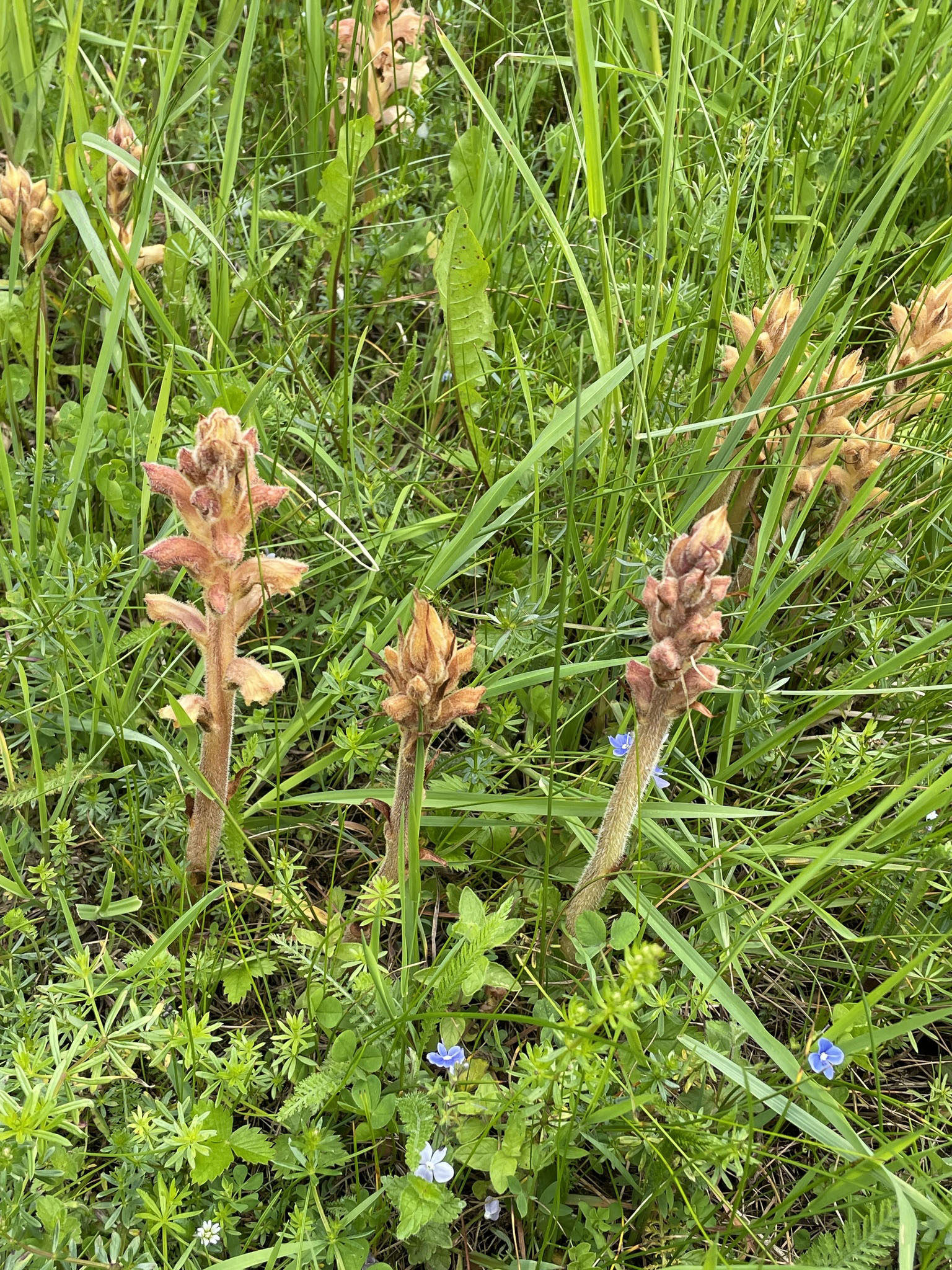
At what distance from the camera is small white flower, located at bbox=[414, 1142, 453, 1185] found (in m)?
1.76

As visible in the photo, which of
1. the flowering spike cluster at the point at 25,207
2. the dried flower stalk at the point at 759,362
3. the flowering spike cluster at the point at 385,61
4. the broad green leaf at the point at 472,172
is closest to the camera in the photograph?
the dried flower stalk at the point at 759,362

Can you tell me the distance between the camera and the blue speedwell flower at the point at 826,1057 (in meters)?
1.84

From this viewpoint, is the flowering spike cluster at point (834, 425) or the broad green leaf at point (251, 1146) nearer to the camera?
the broad green leaf at point (251, 1146)

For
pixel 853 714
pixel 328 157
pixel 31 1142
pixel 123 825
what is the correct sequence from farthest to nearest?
pixel 328 157 → pixel 853 714 → pixel 123 825 → pixel 31 1142

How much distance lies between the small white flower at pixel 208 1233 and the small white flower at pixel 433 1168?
0.33 metres

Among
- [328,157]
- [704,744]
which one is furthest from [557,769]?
[328,157]

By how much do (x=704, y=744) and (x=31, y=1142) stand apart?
144cm

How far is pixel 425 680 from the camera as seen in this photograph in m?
1.84

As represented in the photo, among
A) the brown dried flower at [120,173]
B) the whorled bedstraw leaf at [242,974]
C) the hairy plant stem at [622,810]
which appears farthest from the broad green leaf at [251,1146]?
the brown dried flower at [120,173]

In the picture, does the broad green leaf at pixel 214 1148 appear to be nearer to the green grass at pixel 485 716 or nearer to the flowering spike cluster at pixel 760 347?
the green grass at pixel 485 716

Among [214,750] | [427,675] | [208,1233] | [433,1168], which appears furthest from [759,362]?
[208,1233]

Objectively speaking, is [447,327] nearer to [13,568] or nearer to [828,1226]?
[13,568]

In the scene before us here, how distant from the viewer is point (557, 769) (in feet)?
7.64

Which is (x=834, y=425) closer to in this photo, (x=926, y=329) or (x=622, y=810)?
(x=926, y=329)
